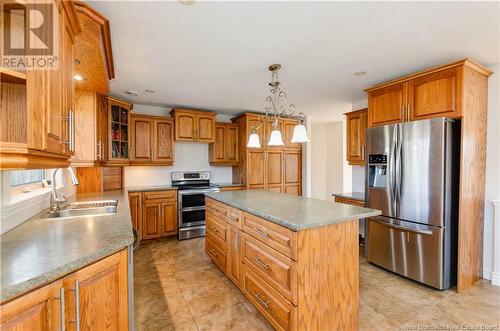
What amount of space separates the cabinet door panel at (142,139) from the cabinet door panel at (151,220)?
867 mm

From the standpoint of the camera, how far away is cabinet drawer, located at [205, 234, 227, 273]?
2.68 metres

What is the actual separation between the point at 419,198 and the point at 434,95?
1125 millimetres

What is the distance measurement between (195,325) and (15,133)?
6.02ft

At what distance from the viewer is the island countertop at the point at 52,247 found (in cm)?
89

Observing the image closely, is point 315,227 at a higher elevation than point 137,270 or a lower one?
higher

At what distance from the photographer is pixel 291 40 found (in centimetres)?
207

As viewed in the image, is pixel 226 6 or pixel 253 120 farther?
pixel 253 120

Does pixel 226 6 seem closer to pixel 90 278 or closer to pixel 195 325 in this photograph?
pixel 90 278

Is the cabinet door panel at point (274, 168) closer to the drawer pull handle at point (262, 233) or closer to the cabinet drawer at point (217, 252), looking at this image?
the cabinet drawer at point (217, 252)

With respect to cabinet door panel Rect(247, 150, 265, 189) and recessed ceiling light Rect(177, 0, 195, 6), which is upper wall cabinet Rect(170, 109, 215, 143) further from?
recessed ceiling light Rect(177, 0, 195, 6)

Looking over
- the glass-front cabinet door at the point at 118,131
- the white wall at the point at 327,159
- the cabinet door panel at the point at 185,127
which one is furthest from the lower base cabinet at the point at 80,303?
the white wall at the point at 327,159

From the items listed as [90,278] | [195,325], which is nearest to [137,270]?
[195,325]

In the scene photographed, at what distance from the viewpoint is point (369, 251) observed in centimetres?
314

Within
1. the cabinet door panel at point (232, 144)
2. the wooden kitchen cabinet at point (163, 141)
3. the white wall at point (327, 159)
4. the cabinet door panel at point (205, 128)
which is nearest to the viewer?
the wooden kitchen cabinet at point (163, 141)
